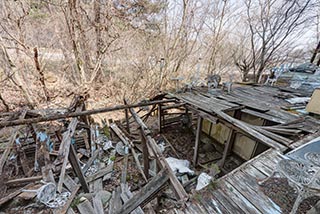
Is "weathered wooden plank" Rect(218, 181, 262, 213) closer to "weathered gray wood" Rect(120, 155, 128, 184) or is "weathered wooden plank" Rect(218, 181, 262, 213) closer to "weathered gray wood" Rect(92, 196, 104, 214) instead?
"weathered gray wood" Rect(92, 196, 104, 214)

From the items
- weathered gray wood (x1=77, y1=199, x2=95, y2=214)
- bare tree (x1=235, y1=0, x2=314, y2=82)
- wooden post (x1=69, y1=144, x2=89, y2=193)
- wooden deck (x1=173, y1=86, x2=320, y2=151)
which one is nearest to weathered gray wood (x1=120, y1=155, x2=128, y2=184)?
wooden post (x1=69, y1=144, x2=89, y2=193)

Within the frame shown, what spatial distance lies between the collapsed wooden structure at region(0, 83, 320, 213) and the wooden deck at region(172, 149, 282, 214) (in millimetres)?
10

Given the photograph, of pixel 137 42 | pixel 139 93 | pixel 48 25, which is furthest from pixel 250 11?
pixel 48 25

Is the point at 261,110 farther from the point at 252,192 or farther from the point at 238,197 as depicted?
the point at 238,197

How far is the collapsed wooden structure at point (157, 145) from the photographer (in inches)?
83.7

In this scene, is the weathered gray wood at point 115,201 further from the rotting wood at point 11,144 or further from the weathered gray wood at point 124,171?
the rotting wood at point 11,144

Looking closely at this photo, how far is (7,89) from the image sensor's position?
24.8 ft

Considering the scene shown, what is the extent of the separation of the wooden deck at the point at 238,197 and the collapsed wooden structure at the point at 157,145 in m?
0.01

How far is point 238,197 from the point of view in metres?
1.75

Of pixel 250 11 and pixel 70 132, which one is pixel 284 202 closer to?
pixel 70 132

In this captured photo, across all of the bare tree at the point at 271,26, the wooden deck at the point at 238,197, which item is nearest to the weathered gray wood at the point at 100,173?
the wooden deck at the point at 238,197

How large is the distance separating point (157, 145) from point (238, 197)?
142 cm

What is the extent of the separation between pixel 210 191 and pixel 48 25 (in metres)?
8.92

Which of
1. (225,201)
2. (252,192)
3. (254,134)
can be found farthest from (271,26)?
(225,201)
